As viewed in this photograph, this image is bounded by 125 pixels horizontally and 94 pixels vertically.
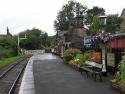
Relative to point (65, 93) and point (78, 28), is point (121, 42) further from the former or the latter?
point (78, 28)

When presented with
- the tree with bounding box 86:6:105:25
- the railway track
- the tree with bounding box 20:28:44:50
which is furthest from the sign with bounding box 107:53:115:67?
the tree with bounding box 20:28:44:50

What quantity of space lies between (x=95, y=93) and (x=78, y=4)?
111 metres

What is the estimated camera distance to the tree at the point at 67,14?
122188mm

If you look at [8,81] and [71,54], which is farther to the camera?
[71,54]

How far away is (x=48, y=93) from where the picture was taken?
17562 millimetres

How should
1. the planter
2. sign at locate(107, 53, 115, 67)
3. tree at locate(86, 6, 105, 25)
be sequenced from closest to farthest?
1. the planter
2. sign at locate(107, 53, 115, 67)
3. tree at locate(86, 6, 105, 25)

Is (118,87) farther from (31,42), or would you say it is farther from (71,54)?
(31,42)

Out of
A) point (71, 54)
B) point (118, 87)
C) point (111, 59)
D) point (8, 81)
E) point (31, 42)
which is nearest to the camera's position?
point (118, 87)

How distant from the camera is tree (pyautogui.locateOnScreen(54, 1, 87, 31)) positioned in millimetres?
122188

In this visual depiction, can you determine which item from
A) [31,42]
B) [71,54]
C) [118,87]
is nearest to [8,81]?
[118,87]

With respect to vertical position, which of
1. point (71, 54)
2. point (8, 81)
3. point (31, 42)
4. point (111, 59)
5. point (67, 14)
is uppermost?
point (67, 14)

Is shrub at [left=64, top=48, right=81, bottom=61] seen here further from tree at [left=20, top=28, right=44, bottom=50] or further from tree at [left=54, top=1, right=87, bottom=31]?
tree at [left=20, top=28, right=44, bottom=50]

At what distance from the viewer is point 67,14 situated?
12262 centimetres

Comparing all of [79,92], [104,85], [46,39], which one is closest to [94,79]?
[104,85]
